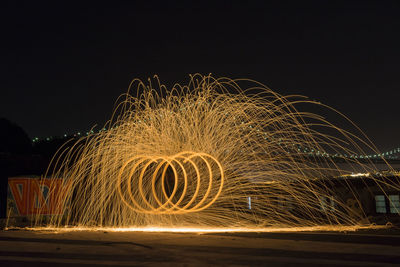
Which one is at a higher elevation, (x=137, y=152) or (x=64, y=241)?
(x=137, y=152)

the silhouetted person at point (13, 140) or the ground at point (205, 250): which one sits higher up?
the silhouetted person at point (13, 140)

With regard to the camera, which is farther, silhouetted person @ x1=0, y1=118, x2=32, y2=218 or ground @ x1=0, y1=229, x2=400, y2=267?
silhouetted person @ x1=0, y1=118, x2=32, y2=218

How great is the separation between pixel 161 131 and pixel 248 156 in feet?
9.80

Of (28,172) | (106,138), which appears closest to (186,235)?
A: (106,138)

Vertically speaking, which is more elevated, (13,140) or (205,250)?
(13,140)

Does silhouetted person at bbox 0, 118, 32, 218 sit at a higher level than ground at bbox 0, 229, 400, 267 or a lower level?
higher

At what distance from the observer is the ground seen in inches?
279

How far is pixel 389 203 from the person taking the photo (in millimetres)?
21406

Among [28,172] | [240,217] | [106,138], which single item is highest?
[106,138]

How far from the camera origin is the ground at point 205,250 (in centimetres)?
709

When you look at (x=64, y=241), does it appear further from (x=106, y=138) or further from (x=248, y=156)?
(x=248, y=156)

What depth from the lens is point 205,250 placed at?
847 centimetres

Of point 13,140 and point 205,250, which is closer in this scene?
point 205,250

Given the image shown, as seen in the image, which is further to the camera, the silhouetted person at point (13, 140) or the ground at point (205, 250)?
the silhouetted person at point (13, 140)
